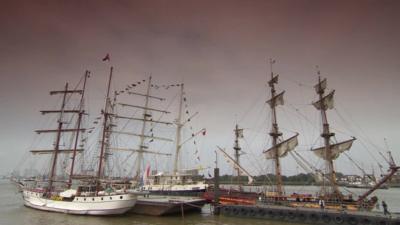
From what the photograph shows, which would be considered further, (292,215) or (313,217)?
(292,215)

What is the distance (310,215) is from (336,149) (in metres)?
16.0

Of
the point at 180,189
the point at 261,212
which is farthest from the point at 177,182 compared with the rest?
the point at 261,212

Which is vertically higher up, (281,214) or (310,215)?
(310,215)

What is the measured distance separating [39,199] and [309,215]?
36697 millimetres

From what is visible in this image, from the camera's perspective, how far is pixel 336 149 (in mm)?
41406

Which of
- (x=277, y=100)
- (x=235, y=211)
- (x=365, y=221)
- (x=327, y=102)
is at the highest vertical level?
(x=277, y=100)

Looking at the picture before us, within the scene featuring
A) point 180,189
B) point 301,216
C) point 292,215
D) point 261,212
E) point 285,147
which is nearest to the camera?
point 301,216

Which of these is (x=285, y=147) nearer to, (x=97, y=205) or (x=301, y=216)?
(x=301, y=216)

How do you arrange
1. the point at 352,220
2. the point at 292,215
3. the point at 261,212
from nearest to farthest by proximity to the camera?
1. the point at 352,220
2. the point at 292,215
3. the point at 261,212

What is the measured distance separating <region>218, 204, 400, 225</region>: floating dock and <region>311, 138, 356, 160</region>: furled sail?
561 inches

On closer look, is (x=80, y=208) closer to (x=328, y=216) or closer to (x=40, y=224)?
(x=40, y=224)

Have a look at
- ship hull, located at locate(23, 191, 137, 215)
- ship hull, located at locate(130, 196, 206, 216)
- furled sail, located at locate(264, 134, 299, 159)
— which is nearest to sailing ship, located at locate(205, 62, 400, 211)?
furled sail, located at locate(264, 134, 299, 159)

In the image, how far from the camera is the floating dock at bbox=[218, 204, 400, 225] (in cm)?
2501

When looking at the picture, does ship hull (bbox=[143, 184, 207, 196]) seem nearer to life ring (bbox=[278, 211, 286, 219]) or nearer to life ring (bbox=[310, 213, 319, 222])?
life ring (bbox=[278, 211, 286, 219])
